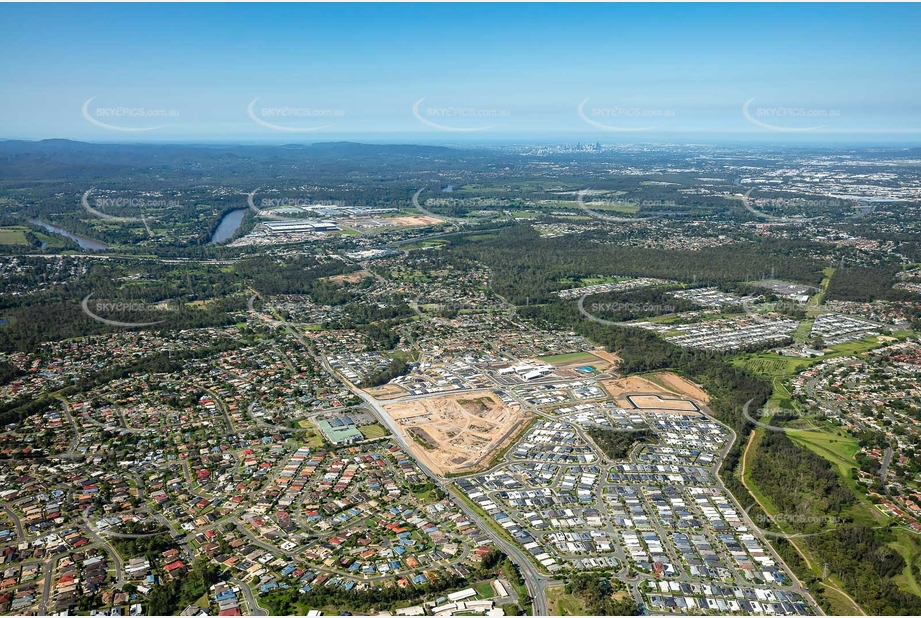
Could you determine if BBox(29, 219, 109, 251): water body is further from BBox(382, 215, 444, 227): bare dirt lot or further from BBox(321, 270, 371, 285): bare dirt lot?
BBox(382, 215, 444, 227): bare dirt lot

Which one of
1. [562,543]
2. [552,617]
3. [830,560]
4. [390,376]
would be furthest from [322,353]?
[830,560]

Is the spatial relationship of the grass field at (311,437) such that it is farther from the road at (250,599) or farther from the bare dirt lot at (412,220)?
the bare dirt lot at (412,220)

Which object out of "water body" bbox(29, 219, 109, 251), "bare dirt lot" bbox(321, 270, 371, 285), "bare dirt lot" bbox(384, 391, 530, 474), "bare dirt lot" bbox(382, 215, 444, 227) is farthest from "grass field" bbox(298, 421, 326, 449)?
"bare dirt lot" bbox(382, 215, 444, 227)

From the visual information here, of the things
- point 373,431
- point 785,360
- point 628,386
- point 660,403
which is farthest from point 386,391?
point 785,360

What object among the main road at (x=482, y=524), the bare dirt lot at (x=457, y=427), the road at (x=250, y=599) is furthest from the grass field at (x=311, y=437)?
the road at (x=250, y=599)

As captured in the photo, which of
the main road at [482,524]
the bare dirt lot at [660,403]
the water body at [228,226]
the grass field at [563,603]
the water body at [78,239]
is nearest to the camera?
the grass field at [563,603]

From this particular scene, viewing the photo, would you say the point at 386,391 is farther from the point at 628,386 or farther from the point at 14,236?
the point at 14,236
